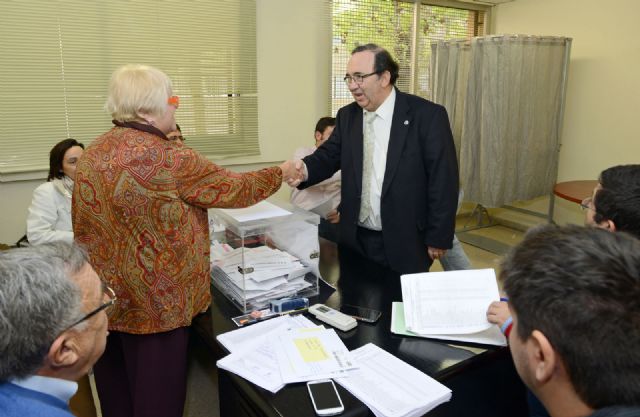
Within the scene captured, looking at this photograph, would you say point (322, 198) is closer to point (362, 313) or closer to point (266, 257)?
point (266, 257)

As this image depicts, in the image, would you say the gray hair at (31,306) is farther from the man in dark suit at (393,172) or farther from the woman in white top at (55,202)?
the woman in white top at (55,202)

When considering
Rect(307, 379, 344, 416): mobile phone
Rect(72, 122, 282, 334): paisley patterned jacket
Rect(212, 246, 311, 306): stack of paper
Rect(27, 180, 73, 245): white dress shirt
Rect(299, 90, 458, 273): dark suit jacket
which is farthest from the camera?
Rect(27, 180, 73, 245): white dress shirt

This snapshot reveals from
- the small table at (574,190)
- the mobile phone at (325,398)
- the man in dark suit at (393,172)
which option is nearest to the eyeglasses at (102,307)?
the mobile phone at (325,398)

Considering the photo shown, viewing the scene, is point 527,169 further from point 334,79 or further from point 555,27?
point 334,79

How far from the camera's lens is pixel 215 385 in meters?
2.15

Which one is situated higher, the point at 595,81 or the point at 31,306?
the point at 595,81

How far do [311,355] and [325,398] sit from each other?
6.7 inches

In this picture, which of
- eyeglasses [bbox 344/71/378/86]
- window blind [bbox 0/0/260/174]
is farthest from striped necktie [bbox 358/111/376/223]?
window blind [bbox 0/0/260/174]

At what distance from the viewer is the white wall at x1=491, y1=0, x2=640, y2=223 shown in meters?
3.92

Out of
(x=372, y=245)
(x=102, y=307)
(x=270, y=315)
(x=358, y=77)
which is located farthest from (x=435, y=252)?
(x=102, y=307)

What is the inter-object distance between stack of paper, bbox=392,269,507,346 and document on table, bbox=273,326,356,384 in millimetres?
217

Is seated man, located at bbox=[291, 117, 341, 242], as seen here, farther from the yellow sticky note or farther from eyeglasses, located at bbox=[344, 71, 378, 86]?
the yellow sticky note

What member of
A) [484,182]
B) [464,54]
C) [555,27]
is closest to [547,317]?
[484,182]

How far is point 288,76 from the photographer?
3.83 meters
